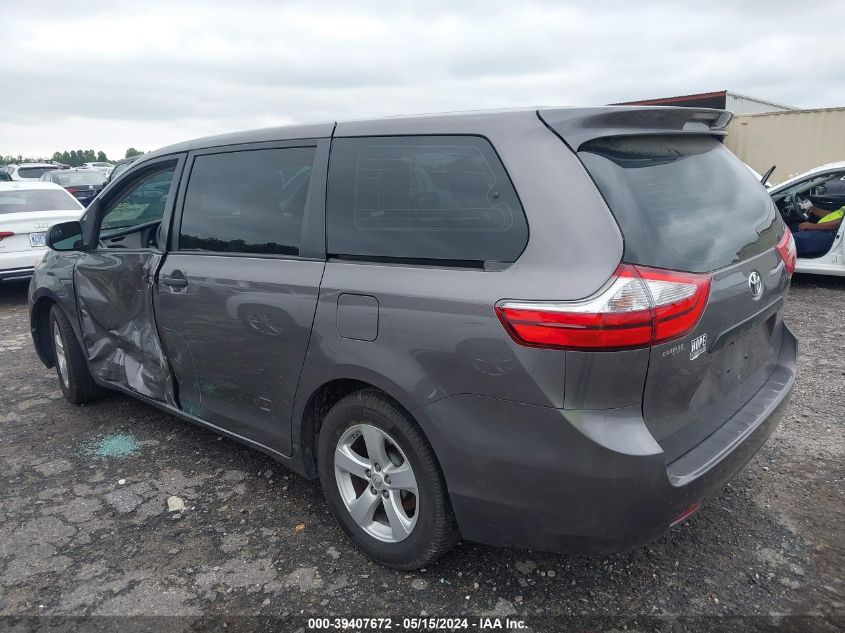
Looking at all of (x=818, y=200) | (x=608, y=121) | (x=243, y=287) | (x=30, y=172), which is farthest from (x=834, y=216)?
(x=30, y=172)

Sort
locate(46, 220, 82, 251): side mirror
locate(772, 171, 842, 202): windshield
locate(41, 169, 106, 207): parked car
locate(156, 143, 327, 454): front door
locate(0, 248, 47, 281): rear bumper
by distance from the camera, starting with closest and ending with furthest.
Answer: locate(156, 143, 327, 454): front door
locate(46, 220, 82, 251): side mirror
locate(772, 171, 842, 202): windshield
locate(0, 248, 47, 281): rear bumper
locate(41, 169, 106, 207): parked car

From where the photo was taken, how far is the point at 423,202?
241 centimetres

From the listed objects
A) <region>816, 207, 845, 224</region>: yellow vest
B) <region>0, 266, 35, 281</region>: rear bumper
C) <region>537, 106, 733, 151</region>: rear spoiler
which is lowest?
<region>0, 266, 35, 281</region>: rear bumper

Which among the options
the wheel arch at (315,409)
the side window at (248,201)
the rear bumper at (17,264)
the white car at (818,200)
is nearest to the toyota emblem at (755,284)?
the wheel arch at (315,409)

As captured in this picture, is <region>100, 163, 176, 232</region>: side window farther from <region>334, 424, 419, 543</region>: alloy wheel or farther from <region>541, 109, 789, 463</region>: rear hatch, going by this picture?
<region>541, 109, 789, 463</region>: rear hatch

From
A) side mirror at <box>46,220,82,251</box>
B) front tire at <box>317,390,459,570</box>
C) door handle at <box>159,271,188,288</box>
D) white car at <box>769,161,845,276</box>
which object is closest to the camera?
front tire at <box>317,390,459,570</box>

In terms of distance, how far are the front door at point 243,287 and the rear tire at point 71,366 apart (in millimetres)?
1362

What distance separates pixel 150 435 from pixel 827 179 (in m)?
7.51

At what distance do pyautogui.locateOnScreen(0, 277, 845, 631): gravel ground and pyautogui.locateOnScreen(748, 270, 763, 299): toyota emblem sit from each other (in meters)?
1.10

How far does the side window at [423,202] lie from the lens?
7.24 ft

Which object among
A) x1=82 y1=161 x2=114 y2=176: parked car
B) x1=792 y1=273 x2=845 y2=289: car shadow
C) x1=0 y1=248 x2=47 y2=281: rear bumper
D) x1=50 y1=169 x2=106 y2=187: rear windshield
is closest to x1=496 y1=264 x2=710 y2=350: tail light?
x1=792 y1=273 x2=845 y2=289: car shadow

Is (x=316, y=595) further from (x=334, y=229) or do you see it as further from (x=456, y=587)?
(x=334, y=229)

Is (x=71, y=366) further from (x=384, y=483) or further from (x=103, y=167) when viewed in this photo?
(x=103, y=167)

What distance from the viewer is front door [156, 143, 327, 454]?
2775 millimetres
